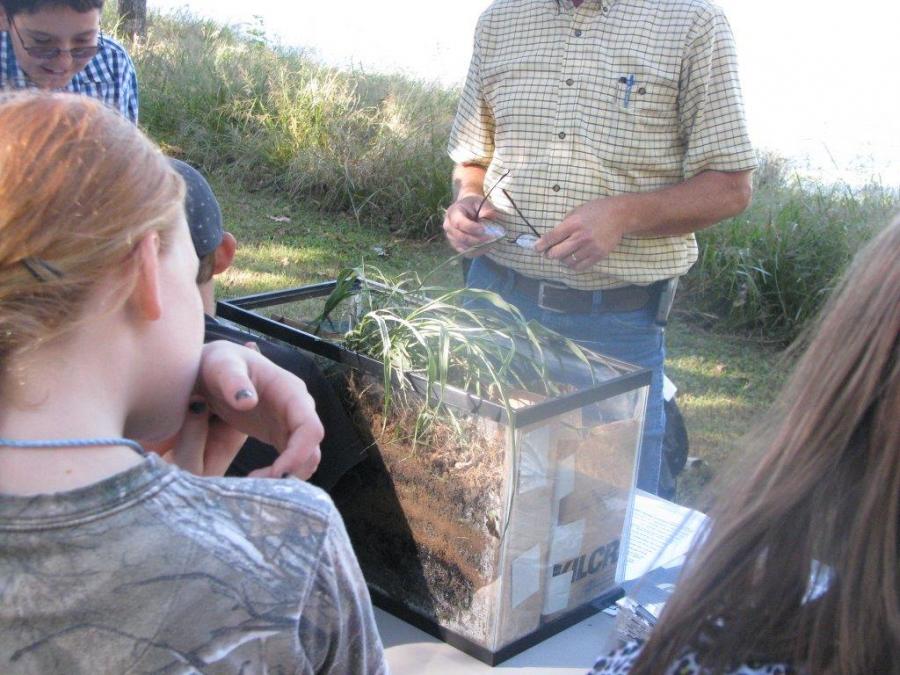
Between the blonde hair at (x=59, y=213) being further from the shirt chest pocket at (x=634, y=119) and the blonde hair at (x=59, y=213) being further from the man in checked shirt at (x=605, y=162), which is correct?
the shirt chest pocket at (x=634, y=119)

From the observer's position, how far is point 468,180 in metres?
2.69

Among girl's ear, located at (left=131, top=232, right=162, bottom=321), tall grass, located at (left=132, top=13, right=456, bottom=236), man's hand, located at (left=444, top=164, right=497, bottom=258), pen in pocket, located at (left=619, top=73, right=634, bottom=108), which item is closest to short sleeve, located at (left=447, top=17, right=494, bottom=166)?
man's hand, located at (left=444, top=164, right=497, bottom=258)

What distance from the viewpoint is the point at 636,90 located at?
2354 mm

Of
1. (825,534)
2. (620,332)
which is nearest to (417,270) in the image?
(620,332)

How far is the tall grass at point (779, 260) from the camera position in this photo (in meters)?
5.27

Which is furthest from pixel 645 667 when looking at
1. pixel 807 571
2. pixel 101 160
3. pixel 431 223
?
pixel 431 223

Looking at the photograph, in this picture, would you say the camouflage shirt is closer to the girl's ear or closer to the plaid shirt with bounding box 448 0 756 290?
the girl's ear

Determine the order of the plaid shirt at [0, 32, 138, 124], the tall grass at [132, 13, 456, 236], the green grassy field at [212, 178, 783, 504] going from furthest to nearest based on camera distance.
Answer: the tall grass at [132, 13, 456, 236]
the green grassy field at [212, 178, 783, 504]
the plaid shirt at [0, 32, 138, 124]

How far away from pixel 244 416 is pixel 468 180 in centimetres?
151

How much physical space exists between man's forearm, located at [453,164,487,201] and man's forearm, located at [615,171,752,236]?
48cm

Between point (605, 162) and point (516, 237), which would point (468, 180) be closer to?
point (516, 237)

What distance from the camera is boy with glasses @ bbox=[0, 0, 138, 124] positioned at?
2350 millimetres

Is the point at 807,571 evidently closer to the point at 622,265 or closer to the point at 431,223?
the point at 622,265

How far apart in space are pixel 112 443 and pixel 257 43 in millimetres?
8153
